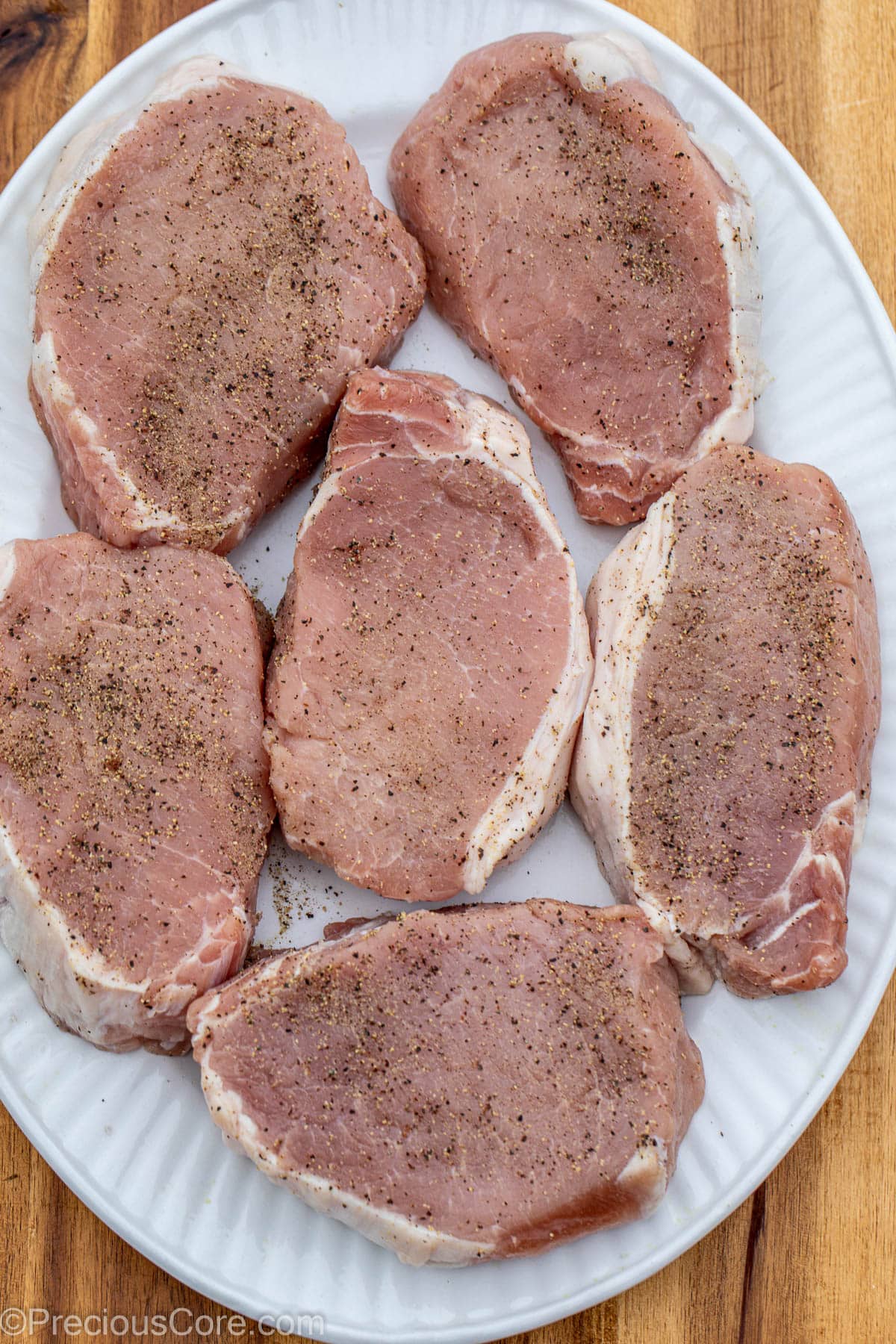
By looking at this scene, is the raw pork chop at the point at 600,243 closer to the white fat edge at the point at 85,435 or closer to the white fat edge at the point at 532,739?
the white fat edge at the point at 532,739

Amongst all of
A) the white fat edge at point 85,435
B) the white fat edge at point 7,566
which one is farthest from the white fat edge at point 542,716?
the white fat edge at point 7,566

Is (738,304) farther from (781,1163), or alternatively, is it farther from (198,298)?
(781,1163)

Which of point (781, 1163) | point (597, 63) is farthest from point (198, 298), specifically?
point (781, 1163)

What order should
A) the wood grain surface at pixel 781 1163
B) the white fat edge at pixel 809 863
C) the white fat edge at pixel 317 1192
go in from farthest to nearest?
the wood grain surface at pixel 781 1163 → the white fat edge at pixel 809 863 → the white fat edge at pixel 317 1192

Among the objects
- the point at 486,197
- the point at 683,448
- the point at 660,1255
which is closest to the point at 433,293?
the point at 486,197

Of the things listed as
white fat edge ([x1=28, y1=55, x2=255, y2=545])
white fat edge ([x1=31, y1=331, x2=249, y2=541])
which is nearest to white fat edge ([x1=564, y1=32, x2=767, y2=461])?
white fat edge ([x1=28, y1=55, x2=255, y2=545])

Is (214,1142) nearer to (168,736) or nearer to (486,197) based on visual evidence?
(168,736)
